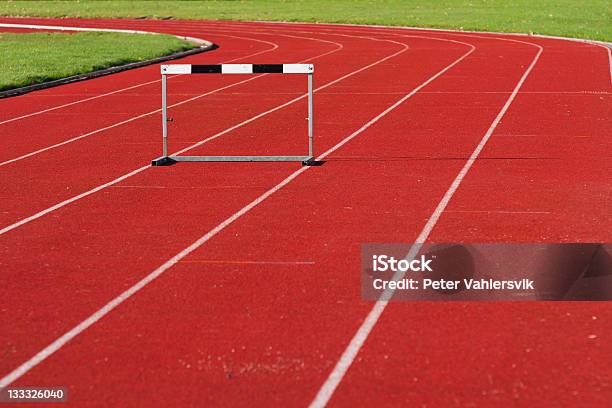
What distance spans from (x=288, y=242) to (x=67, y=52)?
23.6 meters

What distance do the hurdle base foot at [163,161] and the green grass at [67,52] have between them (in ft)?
34.2

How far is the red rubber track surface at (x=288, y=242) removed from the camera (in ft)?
20.6

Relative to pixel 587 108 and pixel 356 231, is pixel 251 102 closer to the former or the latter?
pixel 587 108

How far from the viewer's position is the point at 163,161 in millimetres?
13984

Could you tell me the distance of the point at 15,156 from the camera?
1476 centimetres

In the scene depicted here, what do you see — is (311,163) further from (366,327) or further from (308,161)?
(366,327)

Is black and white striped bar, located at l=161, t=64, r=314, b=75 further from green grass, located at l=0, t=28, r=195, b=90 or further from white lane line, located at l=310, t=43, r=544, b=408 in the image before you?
green grass, located at l=0, t=28, r=195, b=90

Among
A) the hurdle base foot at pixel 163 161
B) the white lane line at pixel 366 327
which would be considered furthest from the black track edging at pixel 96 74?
the white lane line at pixel 366 327

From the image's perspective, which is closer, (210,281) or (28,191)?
(210,281)

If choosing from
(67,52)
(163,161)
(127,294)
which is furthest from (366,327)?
(67,52)

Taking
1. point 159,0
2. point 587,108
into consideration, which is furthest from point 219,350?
point 159,0

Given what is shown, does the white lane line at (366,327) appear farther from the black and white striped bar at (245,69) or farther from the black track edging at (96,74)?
the black track edging at (96,74)

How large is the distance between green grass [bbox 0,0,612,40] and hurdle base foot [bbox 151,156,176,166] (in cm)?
3013

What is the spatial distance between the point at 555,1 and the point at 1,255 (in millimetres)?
58035
